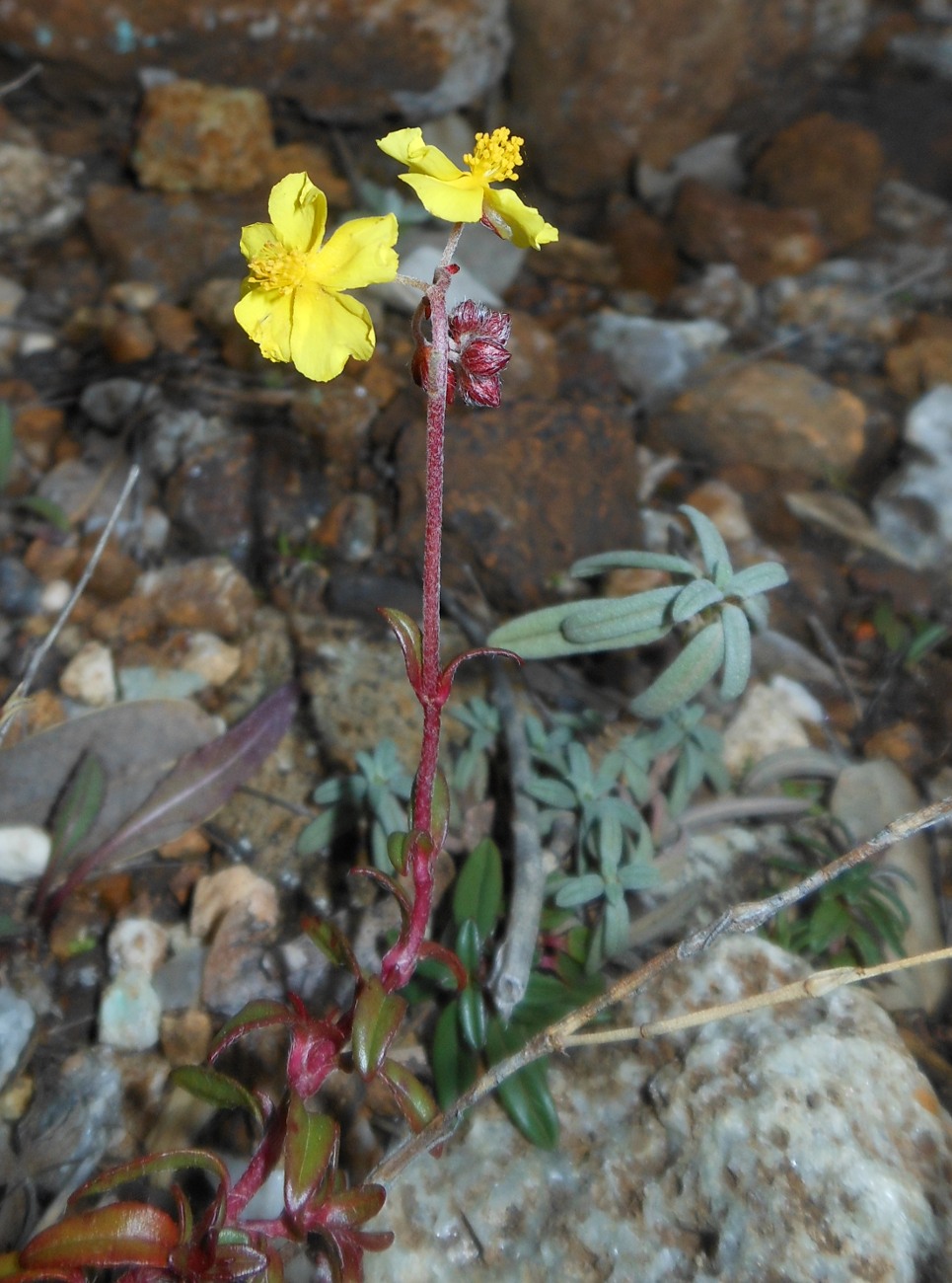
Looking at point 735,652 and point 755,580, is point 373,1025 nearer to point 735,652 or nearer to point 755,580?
point 735,652

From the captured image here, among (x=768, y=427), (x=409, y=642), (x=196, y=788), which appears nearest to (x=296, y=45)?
(x=768, y=427)

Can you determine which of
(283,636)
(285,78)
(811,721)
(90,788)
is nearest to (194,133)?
(285,78)

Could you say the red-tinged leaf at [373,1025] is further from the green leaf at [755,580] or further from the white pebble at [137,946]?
the green leaf at [755,580]

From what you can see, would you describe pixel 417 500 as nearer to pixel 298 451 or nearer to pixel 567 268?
pixel 298 451

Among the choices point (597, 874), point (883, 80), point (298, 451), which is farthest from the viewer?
point (883, 80)

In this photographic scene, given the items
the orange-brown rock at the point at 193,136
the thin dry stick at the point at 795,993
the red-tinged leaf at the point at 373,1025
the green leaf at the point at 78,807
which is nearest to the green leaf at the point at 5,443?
the green leaf at the point at 78,807

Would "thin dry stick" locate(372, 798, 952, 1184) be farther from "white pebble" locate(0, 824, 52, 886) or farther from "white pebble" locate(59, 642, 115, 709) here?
"white pebble" locate(59, 642, 115, 709)
